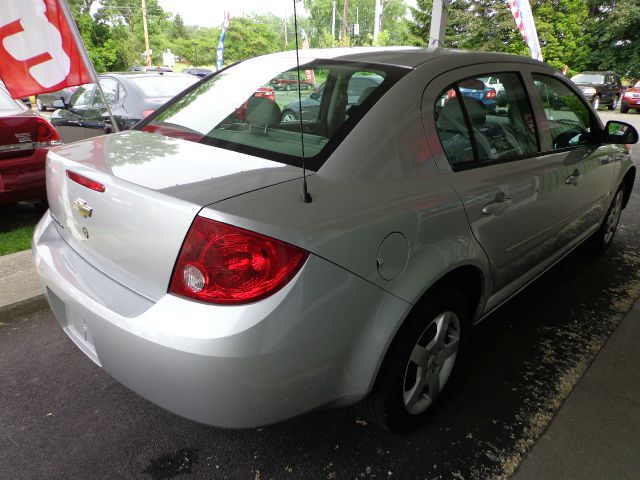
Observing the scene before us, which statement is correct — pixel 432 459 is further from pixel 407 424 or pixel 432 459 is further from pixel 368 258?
pixel 368 258

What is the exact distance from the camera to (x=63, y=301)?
1.83 meters

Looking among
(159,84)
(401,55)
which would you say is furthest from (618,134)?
(159,84)

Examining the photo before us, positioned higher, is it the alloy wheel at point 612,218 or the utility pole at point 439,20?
the utility pole at point 439,20

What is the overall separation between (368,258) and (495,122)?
128cm

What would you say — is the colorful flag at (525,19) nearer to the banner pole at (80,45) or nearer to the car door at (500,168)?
the car door at (500,168)

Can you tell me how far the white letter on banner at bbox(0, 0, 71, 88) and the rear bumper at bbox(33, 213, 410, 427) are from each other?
3049mm

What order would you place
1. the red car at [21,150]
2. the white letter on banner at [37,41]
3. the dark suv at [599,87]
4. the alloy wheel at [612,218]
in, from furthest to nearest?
1. the dark suv at [599,87]
2. the red car at [21,150]
3. the alloy wheel at [612,218]
4. the white letter on banner at [37,41]

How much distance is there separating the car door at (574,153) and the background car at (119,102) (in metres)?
4.39

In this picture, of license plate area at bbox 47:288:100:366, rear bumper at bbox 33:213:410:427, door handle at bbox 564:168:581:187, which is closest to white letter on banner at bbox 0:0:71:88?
license plate area at bbox 47:288:100:366

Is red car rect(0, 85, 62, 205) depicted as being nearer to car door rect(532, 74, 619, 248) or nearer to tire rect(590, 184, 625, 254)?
car door rect(532, 74, 619, 248)

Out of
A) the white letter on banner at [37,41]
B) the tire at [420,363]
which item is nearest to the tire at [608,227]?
the tire at [420,363]

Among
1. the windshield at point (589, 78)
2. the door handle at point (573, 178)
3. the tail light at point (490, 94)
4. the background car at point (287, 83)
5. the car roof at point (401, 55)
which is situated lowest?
the windshield at point (589, 78)

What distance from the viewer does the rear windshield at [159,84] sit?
639 centimetres

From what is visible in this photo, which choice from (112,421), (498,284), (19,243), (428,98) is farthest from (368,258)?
(19,243)
